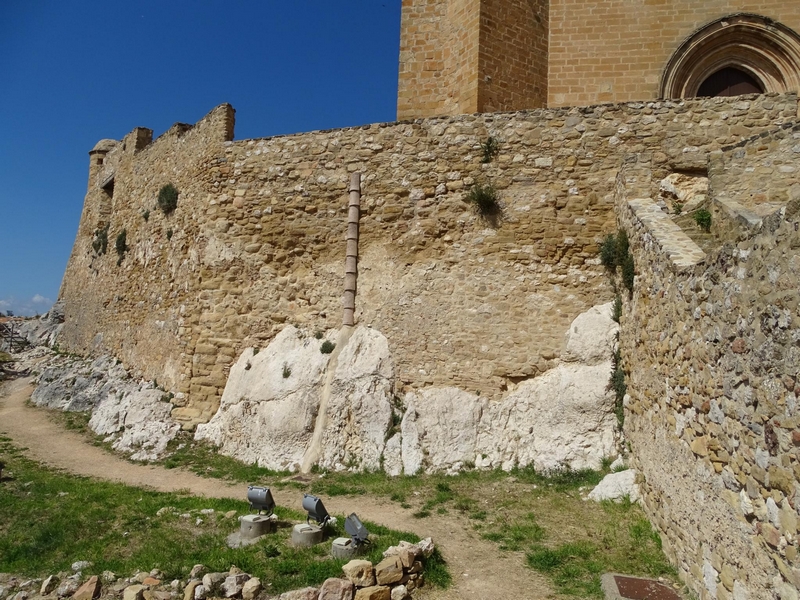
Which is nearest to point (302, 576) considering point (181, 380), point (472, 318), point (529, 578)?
point (529, 578)

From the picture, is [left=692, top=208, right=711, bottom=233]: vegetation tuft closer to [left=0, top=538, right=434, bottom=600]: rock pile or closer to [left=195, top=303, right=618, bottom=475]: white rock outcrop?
[left=195, top=303, right=618, bottom=475]: white rock outcrop

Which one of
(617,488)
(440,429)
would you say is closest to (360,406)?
(440,429)

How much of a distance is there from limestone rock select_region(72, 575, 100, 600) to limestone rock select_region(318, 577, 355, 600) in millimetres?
2224

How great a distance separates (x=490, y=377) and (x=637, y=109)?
15.7 ft

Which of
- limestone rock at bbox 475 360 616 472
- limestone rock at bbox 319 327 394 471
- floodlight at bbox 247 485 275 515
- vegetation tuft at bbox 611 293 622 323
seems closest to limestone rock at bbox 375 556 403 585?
floodlight at bbox 247 485 275 515

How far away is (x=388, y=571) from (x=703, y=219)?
5.58 m

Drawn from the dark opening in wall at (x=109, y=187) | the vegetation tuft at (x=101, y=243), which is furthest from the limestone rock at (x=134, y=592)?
the dark opening in wall at (x=109, y=187)

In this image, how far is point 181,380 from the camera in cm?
1242

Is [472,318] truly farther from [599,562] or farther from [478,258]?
[599,562]

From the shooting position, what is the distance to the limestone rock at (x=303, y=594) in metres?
5.27

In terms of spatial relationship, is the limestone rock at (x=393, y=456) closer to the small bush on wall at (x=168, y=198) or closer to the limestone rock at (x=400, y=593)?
the limestone rock at (x=400, y=593)

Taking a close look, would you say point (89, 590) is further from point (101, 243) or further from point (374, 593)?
point (101, 243)

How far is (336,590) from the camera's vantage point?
5262 millimetres

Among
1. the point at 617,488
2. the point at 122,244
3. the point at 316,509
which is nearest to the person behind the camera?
the point at 316,509
